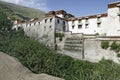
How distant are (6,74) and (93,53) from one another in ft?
80.4

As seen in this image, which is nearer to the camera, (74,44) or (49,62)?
(49,62)

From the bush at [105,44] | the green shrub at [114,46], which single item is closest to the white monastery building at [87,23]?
the bush at [105,44]

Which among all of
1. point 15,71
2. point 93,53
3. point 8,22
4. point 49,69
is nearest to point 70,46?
point 93,53

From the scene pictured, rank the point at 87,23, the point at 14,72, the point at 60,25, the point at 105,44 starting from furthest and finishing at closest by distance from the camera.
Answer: the point at 60,25 < the point at 87,23 < the point at 105,44 < the point at 14,72

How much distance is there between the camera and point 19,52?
5159cm

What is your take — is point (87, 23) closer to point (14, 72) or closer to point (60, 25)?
point (60, 25)

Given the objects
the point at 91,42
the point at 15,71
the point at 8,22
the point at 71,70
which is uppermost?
the point at 8,22

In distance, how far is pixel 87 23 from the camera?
213 feet

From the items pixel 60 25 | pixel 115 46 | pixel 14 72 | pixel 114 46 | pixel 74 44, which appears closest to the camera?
pixel 14 72

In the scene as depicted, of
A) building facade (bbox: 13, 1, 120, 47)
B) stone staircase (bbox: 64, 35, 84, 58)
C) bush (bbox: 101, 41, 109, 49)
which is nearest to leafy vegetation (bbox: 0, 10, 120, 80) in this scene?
stone staircase (bbox: 64, 35, 84, 58)

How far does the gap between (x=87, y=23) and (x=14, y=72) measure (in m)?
38.3

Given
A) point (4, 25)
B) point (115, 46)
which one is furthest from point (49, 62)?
point (4, 25)

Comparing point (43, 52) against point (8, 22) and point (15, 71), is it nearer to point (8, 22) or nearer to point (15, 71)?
point (15, 71)

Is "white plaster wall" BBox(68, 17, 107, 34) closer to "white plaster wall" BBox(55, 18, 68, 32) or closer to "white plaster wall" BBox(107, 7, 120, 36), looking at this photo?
"white plaster wall" BBox(55, 18, 68, 32)
